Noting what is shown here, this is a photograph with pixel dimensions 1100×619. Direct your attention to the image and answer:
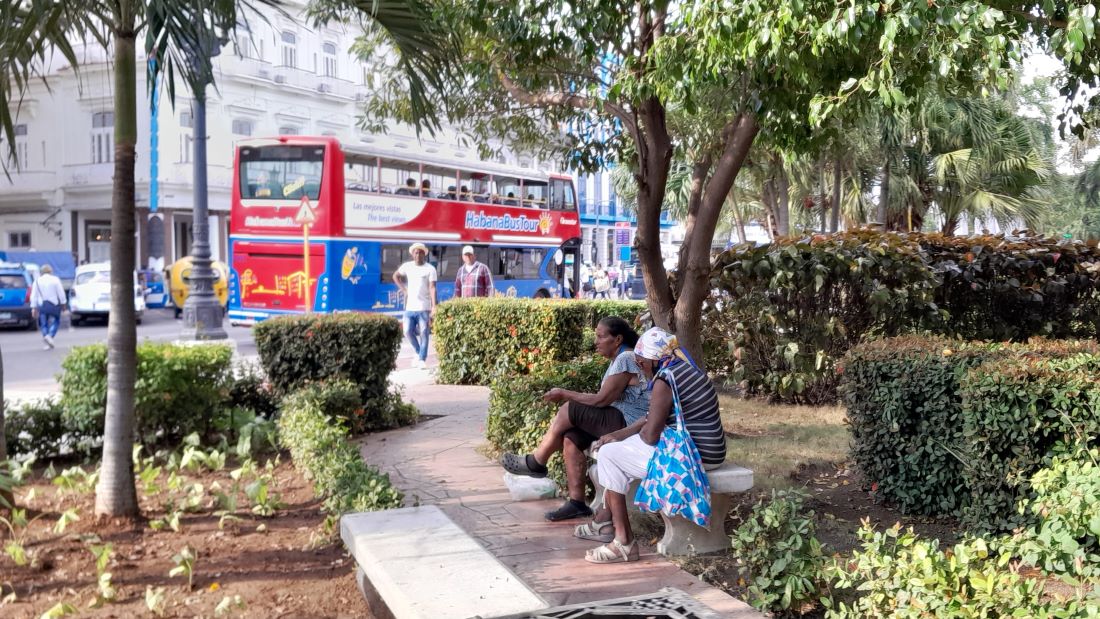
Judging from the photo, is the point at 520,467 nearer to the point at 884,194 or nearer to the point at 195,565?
the point at 195,565

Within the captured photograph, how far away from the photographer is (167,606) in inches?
167

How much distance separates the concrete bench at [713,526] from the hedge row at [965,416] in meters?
1.12

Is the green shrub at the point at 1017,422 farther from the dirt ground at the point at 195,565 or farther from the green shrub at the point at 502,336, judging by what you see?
the green shrub at the point at 502,336

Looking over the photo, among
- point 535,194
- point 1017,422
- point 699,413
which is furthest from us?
point 535,194

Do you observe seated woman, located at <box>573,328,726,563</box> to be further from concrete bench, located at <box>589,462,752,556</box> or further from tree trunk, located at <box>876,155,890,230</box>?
tree trunk, located at <box>876,155,890,230</box>

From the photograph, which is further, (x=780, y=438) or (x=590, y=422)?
(x=780, y=438)

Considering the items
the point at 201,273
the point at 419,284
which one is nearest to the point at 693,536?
the point at 419,284

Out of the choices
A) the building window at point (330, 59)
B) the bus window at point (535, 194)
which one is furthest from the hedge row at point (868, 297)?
the building window at point (330, 59)

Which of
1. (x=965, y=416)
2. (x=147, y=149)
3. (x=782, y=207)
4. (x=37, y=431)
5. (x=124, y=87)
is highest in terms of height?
(x=147, y=149)

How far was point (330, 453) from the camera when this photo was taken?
6020 mm

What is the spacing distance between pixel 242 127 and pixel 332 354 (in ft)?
92.4

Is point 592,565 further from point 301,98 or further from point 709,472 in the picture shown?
point 301,98

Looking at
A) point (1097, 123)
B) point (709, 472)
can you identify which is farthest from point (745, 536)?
point (1097, 123)

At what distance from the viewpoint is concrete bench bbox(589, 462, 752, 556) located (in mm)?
4734
